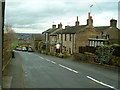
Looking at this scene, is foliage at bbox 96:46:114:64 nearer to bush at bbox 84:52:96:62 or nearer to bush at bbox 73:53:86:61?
bush at bbox 84:52:96:62

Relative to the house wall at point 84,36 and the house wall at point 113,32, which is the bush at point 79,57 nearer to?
the house wall at point 84,36

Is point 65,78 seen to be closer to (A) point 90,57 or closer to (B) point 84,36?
(A) point 90,57

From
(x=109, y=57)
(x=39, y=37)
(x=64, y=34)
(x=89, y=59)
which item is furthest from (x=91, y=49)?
(x=39, y=37)

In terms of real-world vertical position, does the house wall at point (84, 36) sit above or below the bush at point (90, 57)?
above

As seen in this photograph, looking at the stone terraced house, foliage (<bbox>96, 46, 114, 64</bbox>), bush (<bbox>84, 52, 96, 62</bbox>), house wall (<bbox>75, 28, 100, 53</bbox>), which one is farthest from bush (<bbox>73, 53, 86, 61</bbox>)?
house wall (<bbox>75, 28, 100, 53</bbox>)

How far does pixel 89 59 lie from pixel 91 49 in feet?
5.77

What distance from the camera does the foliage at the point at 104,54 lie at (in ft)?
68.8

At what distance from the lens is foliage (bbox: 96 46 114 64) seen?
2097 centimetres

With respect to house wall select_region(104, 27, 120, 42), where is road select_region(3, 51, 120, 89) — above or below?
below

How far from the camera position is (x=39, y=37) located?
277 ft

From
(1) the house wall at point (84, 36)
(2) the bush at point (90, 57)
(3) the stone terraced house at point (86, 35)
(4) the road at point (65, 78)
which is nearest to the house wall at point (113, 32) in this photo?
(3) the stone terraced house at point (86, 35)

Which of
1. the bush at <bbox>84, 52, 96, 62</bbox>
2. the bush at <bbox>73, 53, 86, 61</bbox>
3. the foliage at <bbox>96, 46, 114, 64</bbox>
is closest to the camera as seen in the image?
the foliage at <bbox>96, 46, 114, 64</bbox>

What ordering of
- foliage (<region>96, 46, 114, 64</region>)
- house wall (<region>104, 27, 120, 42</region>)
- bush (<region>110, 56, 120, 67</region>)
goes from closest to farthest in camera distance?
bush (<region>110, 56, 120, 67</region>), foliage (<region>96, 46, 114, 64</region>), house wall (<region>104, 27, 120, 42</region>)

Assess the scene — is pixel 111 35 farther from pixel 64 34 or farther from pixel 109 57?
pixel 109 57
